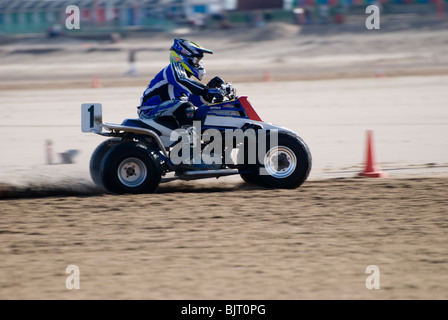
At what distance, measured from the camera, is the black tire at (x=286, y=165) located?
8.80 meters

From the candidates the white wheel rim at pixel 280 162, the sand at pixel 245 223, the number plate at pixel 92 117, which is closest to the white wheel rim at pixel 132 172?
the sand at pixel 245 223

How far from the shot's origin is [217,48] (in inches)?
1959

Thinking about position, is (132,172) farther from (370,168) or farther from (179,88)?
(370,168)

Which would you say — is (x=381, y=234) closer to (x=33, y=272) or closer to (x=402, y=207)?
(x=402, y=207)

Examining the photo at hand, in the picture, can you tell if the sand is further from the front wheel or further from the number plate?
the number plate

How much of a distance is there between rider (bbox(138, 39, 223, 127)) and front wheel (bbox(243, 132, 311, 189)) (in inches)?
41.6

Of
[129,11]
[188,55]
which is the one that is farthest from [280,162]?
[129,11]

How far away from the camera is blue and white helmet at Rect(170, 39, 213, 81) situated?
862cm

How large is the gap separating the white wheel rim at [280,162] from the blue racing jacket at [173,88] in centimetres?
122

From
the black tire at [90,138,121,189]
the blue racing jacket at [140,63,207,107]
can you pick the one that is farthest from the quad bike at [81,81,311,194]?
the blue racing jacket at [140,63,207,107]

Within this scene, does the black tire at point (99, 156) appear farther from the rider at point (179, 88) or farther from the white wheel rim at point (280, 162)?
the white wheel rim at point (280, 162)
